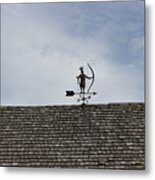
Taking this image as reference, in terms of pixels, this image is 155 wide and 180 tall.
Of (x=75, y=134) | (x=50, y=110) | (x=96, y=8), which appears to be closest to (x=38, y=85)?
(x=50, y=110)

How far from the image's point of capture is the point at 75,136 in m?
2.28

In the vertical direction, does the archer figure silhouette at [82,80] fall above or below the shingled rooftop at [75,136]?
above

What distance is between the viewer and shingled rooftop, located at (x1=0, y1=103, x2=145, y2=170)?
226cm

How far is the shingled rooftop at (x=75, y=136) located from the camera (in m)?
2.26

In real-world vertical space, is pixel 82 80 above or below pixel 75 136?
above

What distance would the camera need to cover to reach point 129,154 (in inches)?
88.9

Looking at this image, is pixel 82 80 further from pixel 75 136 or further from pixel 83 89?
pixel 75 136

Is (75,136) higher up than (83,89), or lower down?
lower down

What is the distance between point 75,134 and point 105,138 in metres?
0.13

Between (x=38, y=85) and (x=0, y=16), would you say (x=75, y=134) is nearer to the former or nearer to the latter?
(x=38, y=85)

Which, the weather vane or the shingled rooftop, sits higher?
the weather vane

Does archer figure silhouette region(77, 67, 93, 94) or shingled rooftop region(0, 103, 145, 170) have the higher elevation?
archer figure silhouette region(77, 67, 93, 94)

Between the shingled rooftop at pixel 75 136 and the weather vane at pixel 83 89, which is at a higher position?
the weather vane at pixel 83 89

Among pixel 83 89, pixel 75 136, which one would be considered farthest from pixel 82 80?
pixel 75 136
